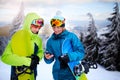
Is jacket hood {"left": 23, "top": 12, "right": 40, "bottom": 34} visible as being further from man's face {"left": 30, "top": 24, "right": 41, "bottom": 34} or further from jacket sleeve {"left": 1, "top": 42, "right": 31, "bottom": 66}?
jacket sleeve {"left": 1, "top": 42, "right": 31, "bottom": 66}

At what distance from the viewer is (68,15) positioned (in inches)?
95.3

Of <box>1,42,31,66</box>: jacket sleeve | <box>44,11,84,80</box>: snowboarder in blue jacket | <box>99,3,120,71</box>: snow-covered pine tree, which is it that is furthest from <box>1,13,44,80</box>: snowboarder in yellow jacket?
<box>99,3,120,71</box>: snow-covered pine tree

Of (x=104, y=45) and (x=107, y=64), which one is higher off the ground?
(x=104, y=45)

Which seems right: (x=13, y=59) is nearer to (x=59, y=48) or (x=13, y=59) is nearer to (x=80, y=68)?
(x=59, y=48)

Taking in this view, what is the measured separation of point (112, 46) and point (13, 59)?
811 millimetres

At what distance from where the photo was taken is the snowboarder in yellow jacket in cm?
225

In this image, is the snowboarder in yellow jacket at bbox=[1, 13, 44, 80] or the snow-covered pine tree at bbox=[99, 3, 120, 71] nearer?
the snowboarder in yellow jacket at bbox=[1, 13, 44, 80]

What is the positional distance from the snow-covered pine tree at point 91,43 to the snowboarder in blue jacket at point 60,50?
0.09 meters

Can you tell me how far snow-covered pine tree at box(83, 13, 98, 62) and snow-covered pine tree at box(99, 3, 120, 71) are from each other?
0.05 metres

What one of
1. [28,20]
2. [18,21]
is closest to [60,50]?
[28,20]

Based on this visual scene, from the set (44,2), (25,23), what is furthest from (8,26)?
(44,2)

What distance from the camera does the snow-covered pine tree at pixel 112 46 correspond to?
7.72ft

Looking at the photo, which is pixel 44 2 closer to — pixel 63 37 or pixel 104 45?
pixel 63 37

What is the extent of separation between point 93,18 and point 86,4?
5.6 inches
